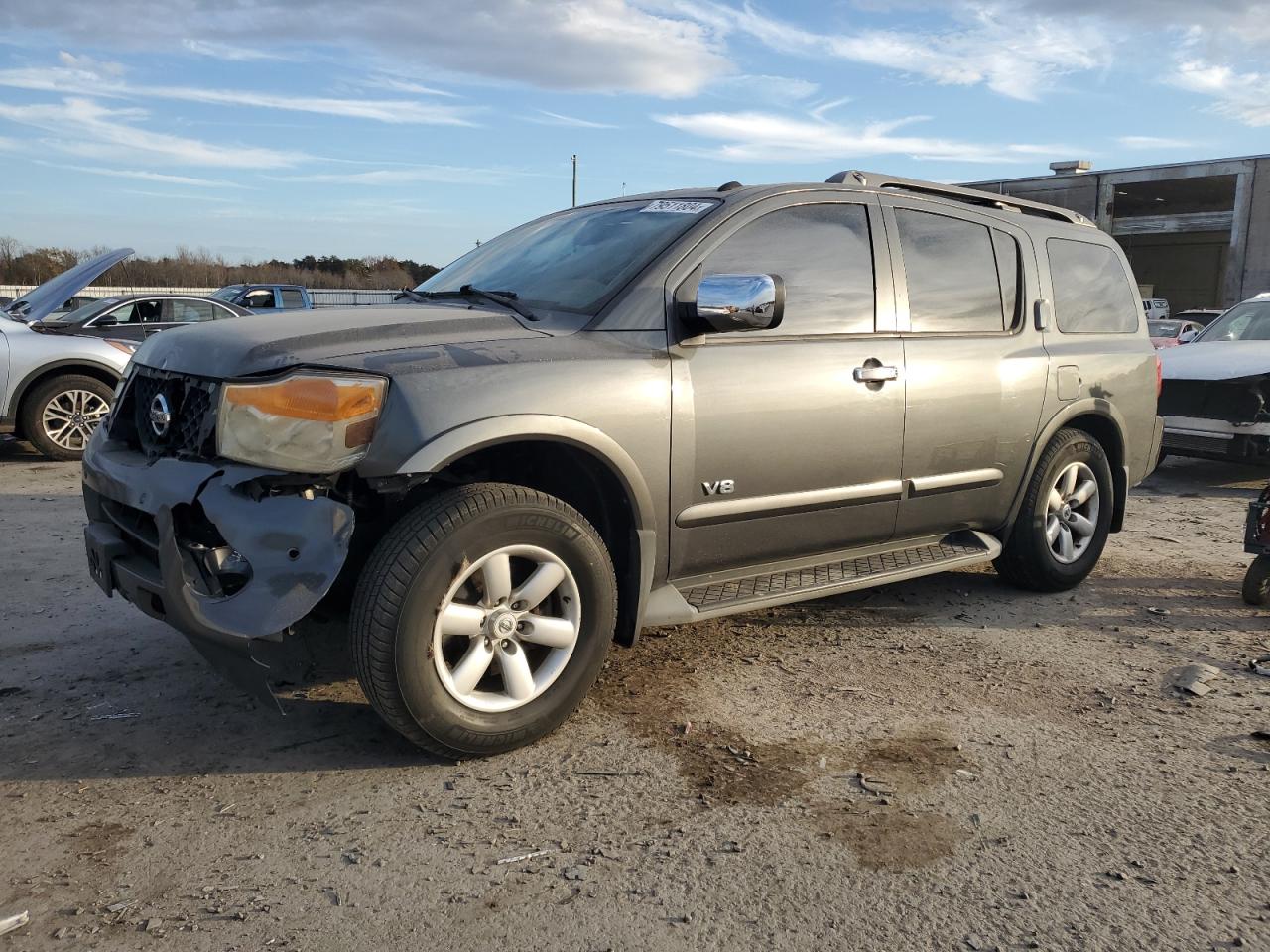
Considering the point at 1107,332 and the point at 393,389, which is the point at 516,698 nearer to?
the point at 393,389

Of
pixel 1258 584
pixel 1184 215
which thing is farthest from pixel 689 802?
pixel 1184 215

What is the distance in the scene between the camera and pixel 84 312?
376 inches

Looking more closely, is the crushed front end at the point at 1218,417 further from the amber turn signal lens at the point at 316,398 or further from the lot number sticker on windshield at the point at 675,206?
the amber turn signal lens at the point at 316,398

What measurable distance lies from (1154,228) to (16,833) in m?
44.0

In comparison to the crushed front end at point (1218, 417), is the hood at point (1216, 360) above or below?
above

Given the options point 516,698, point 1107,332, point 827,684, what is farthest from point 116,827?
point 1107,332

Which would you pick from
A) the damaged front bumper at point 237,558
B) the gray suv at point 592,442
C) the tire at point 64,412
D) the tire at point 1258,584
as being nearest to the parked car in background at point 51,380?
the tire at point 64,412

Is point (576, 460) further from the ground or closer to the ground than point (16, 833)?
further from the ground

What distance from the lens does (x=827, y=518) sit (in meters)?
3.97

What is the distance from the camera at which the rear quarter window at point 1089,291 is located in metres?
5.00

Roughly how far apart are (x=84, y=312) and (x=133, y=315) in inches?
34.4

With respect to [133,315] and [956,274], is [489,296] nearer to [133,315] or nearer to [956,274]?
[956,274]

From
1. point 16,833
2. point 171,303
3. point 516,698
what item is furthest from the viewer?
point 171,303

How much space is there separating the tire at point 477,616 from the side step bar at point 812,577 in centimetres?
30
